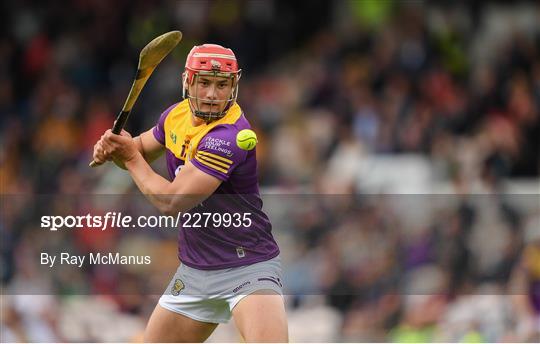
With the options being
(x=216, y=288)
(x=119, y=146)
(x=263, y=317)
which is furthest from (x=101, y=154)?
(x=263, y=317)

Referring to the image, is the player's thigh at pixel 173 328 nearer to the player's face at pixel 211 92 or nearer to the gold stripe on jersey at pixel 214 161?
the gold stripe on jersey at pixel 214 161

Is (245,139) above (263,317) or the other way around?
above

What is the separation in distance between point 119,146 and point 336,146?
572cm

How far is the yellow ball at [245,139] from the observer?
18.0ft

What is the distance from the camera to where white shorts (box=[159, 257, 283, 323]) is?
5.58 m

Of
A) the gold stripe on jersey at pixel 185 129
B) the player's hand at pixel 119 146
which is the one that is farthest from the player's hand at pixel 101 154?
the gold stripe on jersey at pixel 185 129

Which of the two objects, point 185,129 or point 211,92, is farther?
point 185,129

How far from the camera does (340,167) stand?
36.0 feet

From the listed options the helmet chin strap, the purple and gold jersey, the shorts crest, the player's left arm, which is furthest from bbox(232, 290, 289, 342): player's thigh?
the helmet chin strap

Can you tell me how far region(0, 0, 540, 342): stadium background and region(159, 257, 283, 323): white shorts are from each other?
102 inches

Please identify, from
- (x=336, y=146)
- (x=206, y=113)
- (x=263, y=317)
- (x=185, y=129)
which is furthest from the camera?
(x=336, y=146)

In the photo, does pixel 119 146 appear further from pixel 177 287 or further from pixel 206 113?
pixel 177 287

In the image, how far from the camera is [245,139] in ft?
18.0

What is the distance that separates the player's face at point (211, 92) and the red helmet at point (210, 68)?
1cm
